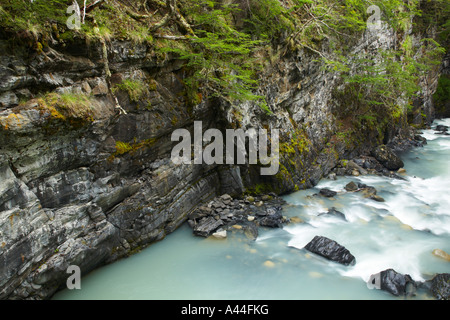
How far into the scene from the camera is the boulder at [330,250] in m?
7.06

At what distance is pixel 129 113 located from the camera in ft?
23.5

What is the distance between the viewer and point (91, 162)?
21.4ft

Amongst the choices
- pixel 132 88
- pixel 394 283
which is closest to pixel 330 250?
pixel 394 283

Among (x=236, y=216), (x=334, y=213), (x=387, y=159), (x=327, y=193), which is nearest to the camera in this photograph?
(x=236, y=216)

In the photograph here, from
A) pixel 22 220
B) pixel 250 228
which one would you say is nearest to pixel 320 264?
pixel 250 228

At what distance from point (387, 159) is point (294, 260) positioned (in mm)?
9418

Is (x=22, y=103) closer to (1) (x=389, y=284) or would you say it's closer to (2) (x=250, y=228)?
(2) (x=250, y=228)

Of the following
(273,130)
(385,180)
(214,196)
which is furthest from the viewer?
(385,180)

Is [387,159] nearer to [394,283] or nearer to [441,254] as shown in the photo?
[441,254]

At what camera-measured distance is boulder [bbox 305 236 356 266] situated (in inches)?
278

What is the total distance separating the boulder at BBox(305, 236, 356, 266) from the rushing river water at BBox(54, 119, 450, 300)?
6.4 inches

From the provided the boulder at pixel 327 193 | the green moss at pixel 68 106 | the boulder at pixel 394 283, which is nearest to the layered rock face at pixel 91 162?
the green moss at pixel 68 106

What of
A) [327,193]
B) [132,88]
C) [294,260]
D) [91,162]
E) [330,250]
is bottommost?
[294,260]
